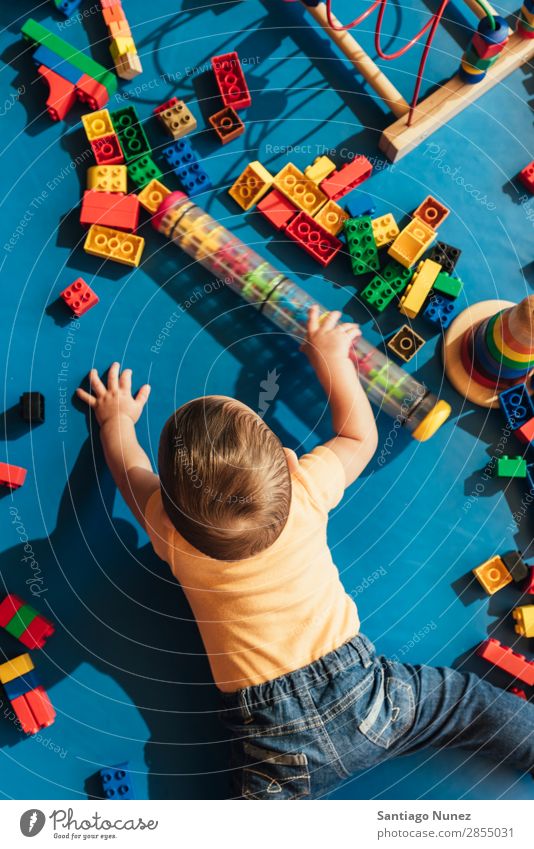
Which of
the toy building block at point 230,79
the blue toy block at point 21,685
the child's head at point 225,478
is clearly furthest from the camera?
the toy building block at point 230,79

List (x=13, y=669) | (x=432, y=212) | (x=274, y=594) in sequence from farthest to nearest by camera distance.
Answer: (x=432, y=212), (x=13, y=669), (x=274, y=594)

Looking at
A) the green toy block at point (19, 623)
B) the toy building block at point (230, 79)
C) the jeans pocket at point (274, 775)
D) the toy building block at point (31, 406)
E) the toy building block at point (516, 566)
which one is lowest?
the green toy block at point (19, 623)

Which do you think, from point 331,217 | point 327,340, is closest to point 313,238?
point 331,217

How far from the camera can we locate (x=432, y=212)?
3.67 feet

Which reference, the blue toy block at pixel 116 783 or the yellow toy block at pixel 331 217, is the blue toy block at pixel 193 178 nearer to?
the yellow toy block at pixel 331 217

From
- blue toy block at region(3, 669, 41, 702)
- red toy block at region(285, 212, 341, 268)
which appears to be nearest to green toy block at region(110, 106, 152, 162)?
red toy block at region(285, 212, 341, 268)

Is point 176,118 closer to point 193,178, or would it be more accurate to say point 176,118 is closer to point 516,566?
point 193,178

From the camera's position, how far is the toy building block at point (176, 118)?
Answer: 3.61ft

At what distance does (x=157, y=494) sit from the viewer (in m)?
0.98

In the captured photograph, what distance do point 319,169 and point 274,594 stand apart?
584 mm

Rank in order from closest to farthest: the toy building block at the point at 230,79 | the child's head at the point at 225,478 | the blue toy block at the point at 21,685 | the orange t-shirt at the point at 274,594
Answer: the child's head at the point at 225,478 → the orange t-shirt at the point at 274,594 → the blue toy block at the point at 21,685 → the toy building block at the point at 230,79

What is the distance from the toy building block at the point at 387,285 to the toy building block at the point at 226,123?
0.94 feet

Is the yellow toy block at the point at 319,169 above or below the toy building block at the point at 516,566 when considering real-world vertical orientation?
above

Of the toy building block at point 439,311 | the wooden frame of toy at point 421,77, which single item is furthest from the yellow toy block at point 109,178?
the toy building block at point 439,311
